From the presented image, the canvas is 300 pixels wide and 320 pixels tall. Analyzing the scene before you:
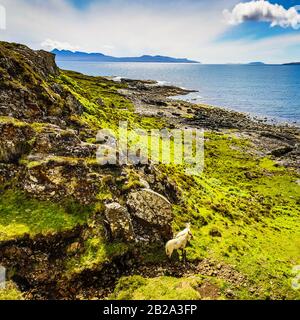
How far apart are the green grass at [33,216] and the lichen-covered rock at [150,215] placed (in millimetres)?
3051

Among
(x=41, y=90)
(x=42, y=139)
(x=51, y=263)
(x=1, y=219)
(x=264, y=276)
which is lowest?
(x=264, y=276)

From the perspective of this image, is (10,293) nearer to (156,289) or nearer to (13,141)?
(156,289)

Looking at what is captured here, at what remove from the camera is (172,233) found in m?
20.3

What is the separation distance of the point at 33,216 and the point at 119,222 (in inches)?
201

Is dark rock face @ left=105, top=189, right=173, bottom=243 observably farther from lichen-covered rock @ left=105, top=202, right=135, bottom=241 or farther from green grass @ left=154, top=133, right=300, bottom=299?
green grass @ left=154, top=133, right=300, bottom=299

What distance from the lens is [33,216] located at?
1766 centimetres

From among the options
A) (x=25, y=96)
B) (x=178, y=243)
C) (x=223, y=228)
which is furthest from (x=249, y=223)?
(x=25, y=96)

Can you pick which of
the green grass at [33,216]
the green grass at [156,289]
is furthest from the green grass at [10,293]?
the green grass at [156,289]

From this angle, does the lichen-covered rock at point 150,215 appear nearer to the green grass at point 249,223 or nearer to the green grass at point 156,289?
the green grass at point 249,223

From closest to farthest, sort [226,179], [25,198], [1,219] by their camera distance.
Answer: [1,219] < [25,198] < [226,179]

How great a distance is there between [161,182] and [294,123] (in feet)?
360

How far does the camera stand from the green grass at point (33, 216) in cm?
1680

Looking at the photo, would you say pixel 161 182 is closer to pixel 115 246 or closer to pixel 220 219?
pixel 220 219
